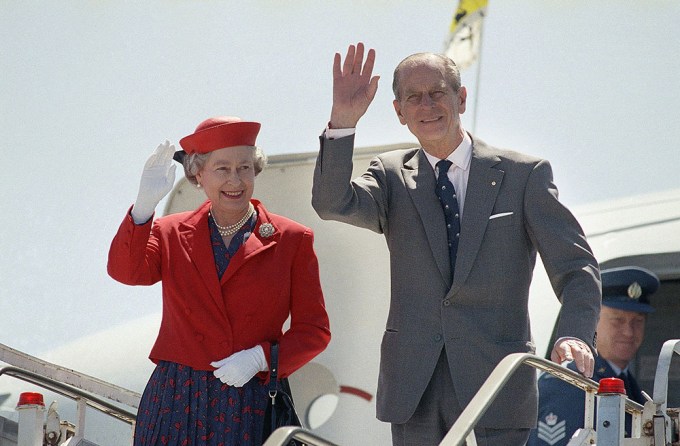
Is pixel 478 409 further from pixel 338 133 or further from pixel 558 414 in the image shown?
pixel 558 414

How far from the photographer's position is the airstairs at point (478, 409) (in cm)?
267

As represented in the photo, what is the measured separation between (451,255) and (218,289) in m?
0.73

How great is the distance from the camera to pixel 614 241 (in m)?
6.04

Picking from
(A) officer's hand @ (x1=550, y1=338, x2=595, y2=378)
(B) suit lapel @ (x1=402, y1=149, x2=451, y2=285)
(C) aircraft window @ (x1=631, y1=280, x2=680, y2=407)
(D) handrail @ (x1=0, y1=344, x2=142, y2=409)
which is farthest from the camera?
(C) aircraft window @ (x1=631, y1=280, x2=680, y2=407)

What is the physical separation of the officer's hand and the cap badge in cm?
233

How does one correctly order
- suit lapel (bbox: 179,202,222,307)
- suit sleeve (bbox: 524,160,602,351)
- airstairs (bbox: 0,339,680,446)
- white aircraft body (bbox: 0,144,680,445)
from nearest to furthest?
airstairs (bbox: 0,339,680,446)
suit sleeve (bbox: 524,160,602,351)
suit lapel (bbox: 179,202,222,307)
white aircraft body (bbox: 0,144,680,445)

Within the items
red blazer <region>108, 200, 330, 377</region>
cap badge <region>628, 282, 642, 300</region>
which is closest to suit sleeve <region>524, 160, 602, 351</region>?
red blazer <region>108, 200, 330, 377</region>

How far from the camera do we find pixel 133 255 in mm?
3430

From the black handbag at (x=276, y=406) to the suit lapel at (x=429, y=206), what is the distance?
1.88 feet

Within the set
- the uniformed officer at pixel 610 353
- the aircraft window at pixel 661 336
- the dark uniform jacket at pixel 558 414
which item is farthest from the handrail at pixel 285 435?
the aircraft window at pixel 661 336

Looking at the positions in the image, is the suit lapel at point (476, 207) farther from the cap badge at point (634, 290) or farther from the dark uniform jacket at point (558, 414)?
the cap badge at point (634, 290)

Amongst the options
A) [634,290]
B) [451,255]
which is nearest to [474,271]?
[451,255]

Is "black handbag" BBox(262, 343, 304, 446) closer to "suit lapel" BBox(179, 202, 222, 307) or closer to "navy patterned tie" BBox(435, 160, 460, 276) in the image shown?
"suit lapel" BBox(179, 202, 222, 307)

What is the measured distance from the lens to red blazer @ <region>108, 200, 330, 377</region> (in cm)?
346
